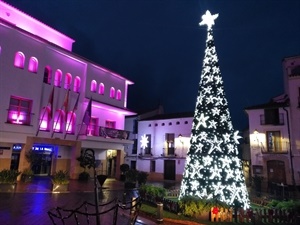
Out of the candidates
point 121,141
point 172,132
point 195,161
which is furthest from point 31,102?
point 172,132

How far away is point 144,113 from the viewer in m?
41.6

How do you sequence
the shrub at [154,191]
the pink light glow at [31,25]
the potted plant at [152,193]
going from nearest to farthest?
the potted plant at [152,193]
the shrub at [154,191]
the pink light glow at [31,25]

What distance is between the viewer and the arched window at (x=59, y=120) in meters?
22.0

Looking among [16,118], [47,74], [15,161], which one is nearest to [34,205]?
[16,118]

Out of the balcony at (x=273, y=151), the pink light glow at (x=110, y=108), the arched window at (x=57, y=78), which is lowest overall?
the balcony at (x=273, y=151)

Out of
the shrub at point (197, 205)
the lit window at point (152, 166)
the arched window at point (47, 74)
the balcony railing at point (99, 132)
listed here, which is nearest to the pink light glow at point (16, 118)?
the arched window at point (47, 74)

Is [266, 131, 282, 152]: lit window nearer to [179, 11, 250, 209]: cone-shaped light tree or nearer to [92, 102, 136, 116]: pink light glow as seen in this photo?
[92, 102, 136, 116]: pink light glow

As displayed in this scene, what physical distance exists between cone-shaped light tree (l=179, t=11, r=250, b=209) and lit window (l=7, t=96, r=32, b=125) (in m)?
14.3

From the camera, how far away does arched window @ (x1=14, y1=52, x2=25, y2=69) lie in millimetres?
19547

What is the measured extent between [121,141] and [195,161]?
16.7 metres

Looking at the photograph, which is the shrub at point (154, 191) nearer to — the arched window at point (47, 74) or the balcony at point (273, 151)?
the arched window at point (47, 74)

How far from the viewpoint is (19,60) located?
19797 mm

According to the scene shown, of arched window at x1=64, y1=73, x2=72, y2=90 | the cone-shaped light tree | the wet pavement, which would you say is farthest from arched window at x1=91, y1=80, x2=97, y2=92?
the cone-shaped light tree

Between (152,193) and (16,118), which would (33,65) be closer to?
(16,118)
